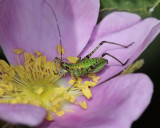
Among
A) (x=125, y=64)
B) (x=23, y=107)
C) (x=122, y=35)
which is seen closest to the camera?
(x=23, y=107)

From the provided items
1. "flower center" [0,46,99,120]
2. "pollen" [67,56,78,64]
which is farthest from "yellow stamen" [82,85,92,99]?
"pollen" [67,56,78,64]

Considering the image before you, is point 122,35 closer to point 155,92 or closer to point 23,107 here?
point 155,92

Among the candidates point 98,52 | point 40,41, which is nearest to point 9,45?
point 40,41

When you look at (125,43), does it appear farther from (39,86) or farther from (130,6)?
(39,86)

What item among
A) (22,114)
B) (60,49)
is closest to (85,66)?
(60,49)

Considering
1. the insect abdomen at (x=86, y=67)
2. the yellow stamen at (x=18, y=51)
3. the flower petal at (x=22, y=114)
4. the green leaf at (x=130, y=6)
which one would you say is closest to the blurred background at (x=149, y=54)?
the green leaf at (x=130, y=6)

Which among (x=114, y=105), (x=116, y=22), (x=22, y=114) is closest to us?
(x=22, y=114)

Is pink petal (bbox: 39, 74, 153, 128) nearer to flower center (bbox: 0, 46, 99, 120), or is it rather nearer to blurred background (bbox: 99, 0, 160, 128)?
flower center (bbox: 0, 46, 99, 120)
